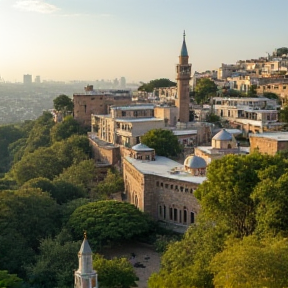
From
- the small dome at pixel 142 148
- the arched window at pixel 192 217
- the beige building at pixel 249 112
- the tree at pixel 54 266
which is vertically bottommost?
the tree at pixel 54 266

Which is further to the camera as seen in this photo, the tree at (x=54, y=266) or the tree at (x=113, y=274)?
the tree at (x=54, y=266)

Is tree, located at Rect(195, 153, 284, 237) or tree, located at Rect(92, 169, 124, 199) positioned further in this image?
tree, located at Rect(92, 169, 124, 199)

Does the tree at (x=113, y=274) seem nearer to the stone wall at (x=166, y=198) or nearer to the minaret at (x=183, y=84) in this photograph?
the stone wall at (x=166, y=198)

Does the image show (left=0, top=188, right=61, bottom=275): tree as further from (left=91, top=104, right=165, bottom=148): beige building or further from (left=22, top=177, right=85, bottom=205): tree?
(left=91, top=104, right=165, bottom=148): beige building

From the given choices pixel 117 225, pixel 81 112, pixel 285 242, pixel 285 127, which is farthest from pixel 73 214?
pixel 81 112

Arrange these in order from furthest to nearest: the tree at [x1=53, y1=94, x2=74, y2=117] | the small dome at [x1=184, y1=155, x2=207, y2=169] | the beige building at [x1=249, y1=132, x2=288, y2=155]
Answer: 1. the tree at [x1=53, y1=94, x2=74, y2=117]
2. the beige building at [x1=249, y1=132, x2=288, y2=155]
3. the small dome at [x1=184, y1=155, x2=207, y2=169]

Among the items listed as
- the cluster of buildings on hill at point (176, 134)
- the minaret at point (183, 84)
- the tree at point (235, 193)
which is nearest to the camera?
the tree at point (235, 193)

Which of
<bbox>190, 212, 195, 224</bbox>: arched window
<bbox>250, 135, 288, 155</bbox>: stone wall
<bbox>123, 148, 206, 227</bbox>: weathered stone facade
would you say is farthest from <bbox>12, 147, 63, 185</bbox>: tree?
<bbox>250, 135, 288, 155</bbox>: stone wall

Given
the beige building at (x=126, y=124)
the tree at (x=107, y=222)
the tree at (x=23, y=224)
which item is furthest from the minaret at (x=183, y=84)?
the tree at (x=23, y=224)
